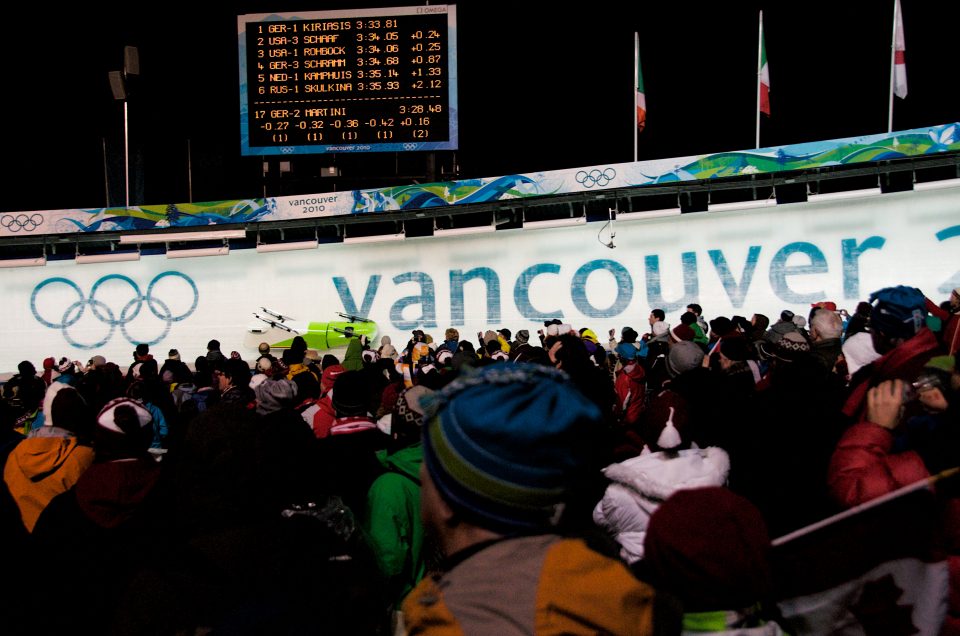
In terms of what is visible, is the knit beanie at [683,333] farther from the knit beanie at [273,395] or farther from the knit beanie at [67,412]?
the knit beanie at [67,412]

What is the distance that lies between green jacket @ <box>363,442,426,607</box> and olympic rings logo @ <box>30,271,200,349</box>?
Answer: 46.2 ft

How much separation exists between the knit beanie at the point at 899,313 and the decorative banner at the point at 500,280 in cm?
1038

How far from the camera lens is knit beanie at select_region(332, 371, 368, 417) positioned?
133 inches

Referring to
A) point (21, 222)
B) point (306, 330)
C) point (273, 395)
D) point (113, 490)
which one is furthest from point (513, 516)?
point (21, 222)

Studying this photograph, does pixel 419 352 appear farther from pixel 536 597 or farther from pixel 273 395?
pixel 536 597

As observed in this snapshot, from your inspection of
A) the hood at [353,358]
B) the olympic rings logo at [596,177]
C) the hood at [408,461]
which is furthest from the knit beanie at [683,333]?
the olympic rings logo at [596,177]

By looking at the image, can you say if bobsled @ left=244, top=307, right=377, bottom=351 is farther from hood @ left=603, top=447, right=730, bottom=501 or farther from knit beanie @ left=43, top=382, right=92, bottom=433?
hood @ left=603, top=447, right=730, bottom=501

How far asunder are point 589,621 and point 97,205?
71.3 feet

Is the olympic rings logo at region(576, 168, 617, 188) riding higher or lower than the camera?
higher

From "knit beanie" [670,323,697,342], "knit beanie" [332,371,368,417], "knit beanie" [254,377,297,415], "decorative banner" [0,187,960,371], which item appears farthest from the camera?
"decorative banner" [0,187,960,371]

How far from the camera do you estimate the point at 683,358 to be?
4.33 m

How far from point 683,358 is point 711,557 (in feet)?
9.52

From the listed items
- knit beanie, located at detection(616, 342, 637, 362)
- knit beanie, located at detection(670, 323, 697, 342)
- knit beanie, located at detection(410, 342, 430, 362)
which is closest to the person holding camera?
knit beanie, located at detection(670, 323, 697, 342)

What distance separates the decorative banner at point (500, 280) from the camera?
13008mm
